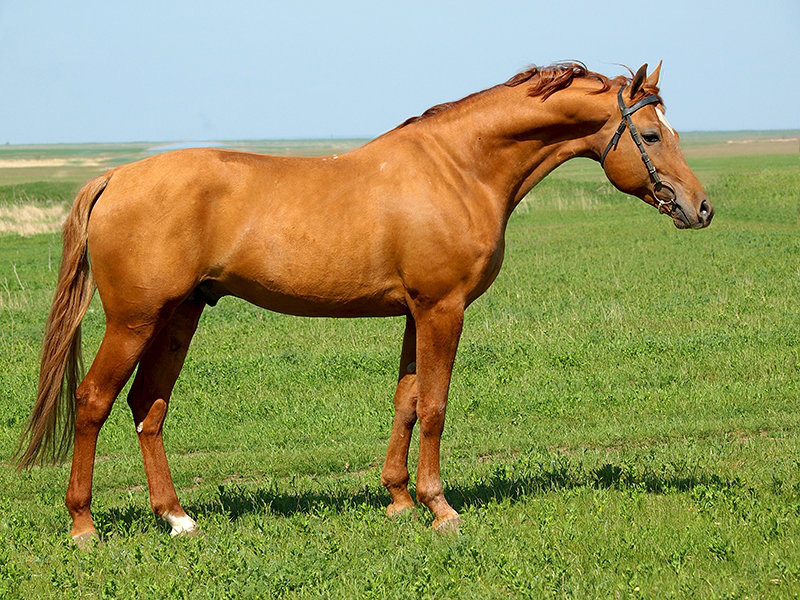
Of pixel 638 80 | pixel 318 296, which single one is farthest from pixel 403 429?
pixel 638 80

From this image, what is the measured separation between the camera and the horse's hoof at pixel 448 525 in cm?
561

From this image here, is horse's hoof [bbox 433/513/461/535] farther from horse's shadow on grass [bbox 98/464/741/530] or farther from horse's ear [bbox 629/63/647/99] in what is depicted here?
horse's ear [bbox 629/63/647/99]

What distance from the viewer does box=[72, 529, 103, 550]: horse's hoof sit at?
5523mm

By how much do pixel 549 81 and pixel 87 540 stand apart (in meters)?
4.20

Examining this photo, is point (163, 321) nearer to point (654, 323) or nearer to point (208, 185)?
point (208, 185)

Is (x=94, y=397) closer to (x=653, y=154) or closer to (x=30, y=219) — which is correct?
(x=653, y=154)

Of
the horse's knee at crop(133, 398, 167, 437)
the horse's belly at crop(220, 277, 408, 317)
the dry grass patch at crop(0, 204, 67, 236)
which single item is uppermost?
the horse's belly at crop(220, 277, 408, 317)

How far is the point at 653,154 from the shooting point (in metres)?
5.91

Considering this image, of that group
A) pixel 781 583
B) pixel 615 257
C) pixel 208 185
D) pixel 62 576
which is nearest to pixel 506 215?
pixel 208 185

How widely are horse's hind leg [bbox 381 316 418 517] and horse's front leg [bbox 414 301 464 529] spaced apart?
22cm

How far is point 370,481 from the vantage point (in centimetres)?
710

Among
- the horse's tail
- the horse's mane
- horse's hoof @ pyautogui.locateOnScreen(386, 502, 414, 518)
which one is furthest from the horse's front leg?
the horse's tail

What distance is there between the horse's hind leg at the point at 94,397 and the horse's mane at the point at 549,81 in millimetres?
2308

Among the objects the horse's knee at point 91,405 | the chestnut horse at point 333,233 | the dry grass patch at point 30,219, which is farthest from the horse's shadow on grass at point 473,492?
the dry grass patch at point 30,219
